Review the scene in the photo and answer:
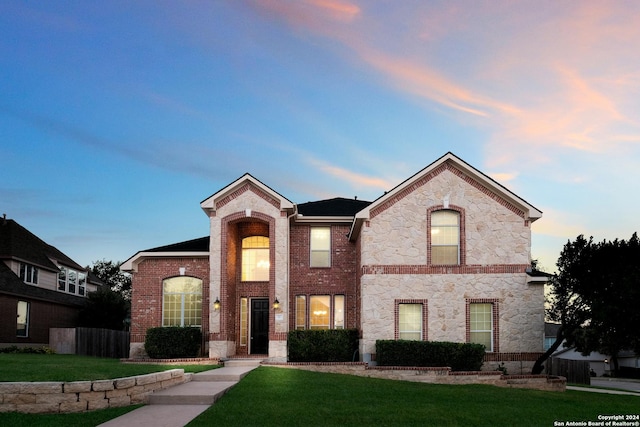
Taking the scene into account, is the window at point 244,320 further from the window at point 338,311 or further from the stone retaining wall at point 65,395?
the stone retaining wall at point 65,395

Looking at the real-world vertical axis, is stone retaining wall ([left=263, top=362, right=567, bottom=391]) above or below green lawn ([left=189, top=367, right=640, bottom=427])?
below

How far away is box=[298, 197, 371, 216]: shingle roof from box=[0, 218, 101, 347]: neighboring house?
15.3 meters

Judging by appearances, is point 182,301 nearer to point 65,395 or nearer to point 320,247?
point 320,247

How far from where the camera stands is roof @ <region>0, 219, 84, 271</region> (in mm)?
33188

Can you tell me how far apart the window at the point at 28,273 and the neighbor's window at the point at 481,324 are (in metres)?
24.0

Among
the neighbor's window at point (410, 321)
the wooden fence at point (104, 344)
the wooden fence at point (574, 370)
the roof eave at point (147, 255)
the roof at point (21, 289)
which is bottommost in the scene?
the wooden fence at point (574, 370)

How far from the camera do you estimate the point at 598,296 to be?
2086cm

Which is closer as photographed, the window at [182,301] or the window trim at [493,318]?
the window trim at [493,318]

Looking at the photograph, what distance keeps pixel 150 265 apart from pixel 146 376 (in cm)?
1365

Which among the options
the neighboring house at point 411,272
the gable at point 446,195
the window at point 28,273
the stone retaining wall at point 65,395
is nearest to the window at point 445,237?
the neighboring house at point 411,272

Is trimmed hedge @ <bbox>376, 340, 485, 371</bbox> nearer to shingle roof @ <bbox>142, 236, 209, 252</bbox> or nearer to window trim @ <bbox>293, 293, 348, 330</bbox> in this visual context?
window trim @ <bbox>293, 293, 348, 330</bbox>

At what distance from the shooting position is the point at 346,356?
23.7 metres

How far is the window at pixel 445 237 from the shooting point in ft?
77.8

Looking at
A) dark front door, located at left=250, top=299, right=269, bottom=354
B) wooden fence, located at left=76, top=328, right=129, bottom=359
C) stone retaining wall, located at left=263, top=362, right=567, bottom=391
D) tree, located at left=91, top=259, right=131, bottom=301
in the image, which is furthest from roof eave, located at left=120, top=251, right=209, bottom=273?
tree, located at left=91, top=259, right=131, bottom=301
